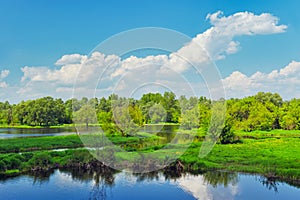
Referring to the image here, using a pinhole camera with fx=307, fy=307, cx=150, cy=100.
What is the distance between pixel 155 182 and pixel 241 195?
4.12m

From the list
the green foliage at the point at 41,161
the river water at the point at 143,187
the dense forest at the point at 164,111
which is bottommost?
the river water at the point at 143,187

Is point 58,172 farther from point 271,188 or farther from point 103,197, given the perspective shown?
point 271,188

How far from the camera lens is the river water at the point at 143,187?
1320cm

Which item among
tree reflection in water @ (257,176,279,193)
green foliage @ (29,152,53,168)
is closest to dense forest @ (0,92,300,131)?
green foliage @ (29,152,53,168)

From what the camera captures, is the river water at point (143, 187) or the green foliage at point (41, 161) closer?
the river water at point (143, 187)

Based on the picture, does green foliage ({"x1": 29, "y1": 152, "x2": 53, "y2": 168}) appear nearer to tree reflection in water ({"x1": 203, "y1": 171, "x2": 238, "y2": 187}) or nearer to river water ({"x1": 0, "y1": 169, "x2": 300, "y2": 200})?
river water ({"x1": 0, "y1": 169, "x2": 300, "y2": 200})

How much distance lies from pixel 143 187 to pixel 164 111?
49.7ft

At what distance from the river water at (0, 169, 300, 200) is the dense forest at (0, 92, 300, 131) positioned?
3.88 m

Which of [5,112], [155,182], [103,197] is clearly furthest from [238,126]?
[5,112]

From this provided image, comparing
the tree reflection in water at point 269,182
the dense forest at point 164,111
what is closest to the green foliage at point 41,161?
the dense forest at point 164,111

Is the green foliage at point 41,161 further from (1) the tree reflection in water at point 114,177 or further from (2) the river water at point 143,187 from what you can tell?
(2) the river water at point 143,187

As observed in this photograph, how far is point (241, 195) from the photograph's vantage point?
44.1 ft

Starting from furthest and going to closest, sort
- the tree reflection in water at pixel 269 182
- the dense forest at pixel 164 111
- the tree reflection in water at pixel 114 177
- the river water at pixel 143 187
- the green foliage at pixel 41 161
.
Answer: the dense forest at pixel 164 111 < the green foliage at pixel 41 161 < the tree reflection in water at pixel 114 177 < the tree reflection in water at pixel 269 182 < the river water at pixel 143 187

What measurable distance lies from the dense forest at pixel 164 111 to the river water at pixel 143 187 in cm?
388
